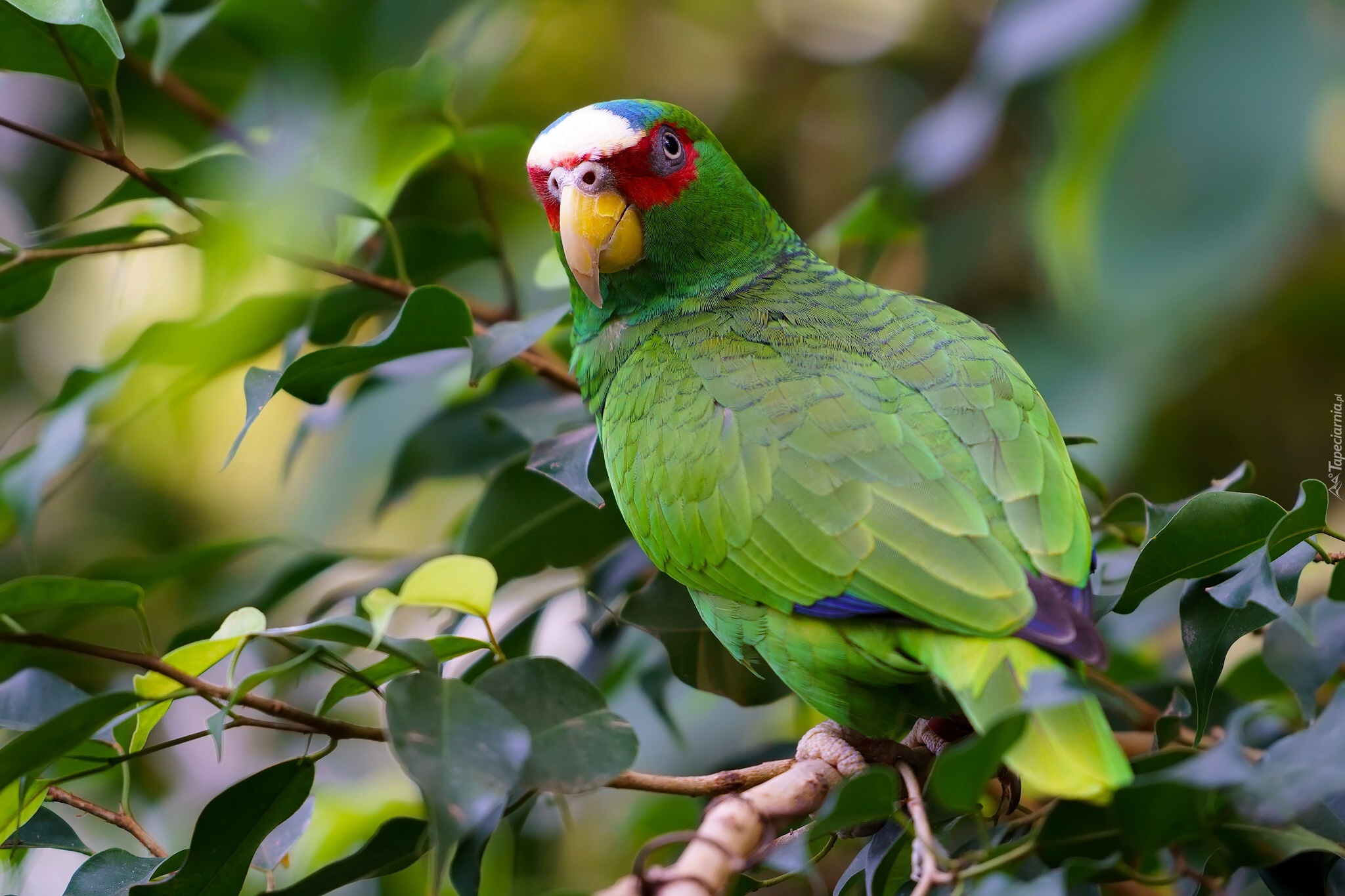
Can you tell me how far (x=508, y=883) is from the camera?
2268mm

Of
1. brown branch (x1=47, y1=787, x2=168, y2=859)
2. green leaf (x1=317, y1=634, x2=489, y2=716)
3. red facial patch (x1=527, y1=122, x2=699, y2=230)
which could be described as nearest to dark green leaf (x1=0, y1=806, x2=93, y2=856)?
brown branch (x1=47, y1=787, x2=168, y2=859)

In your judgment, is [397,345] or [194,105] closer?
[397,345]

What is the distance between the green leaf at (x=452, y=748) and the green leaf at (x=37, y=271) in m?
0.97

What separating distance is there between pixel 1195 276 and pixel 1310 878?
1.36 meters

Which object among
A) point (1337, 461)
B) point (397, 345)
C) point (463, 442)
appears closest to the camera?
point (397, 345)

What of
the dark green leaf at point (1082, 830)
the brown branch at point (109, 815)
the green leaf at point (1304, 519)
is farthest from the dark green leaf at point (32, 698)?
the green leaf at point (1304, 519)

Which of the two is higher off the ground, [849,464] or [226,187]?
[226,187]

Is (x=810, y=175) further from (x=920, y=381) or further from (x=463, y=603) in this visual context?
(x=463, y=603)

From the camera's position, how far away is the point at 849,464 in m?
1.23

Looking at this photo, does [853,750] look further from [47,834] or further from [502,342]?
[47,834]

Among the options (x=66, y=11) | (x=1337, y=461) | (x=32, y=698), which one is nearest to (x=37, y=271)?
(x=66, y=11)

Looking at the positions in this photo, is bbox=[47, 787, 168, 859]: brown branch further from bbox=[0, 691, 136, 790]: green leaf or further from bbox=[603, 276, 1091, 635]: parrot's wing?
bbox=[603, 276, 1091, 635]: parrot's wing

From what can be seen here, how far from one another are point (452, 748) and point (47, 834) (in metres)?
0.64

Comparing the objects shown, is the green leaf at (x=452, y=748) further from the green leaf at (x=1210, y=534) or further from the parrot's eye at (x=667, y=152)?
the parrot's eye at (x=667, y=152)
